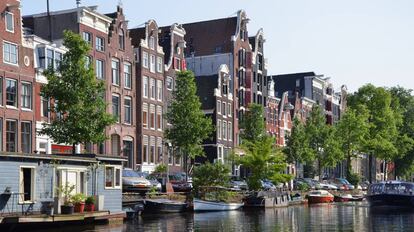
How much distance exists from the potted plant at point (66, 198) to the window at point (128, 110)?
29309mm

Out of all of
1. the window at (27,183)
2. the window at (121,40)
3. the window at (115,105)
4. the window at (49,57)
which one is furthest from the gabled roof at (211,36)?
the window at (27,183)

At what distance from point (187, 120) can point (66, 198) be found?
1045 inches

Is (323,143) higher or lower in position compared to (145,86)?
lower

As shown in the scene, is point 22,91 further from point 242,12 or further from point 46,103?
point 242,12

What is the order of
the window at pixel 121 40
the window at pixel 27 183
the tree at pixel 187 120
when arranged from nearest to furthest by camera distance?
the window at pixel 27 183 < the tree at pixel 187 120 < the window at pixel 121 40

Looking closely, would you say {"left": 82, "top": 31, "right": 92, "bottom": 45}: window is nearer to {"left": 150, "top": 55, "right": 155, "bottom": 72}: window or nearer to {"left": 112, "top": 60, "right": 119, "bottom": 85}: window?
{"left": 112, "top": 60, "right": 119, "bottom": 85}: window

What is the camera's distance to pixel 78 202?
40.6 m

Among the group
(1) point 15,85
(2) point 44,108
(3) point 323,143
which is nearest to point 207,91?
(3) point 323,143

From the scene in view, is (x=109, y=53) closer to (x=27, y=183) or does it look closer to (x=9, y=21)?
(x=9, y=21)

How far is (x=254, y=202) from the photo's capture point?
212 feet

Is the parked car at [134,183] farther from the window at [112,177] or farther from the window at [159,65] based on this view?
the window at [159,65]

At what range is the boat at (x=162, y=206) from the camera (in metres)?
51.9

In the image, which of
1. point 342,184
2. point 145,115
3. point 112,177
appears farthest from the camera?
point 342,184

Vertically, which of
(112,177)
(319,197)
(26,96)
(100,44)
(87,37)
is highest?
(87,37)
